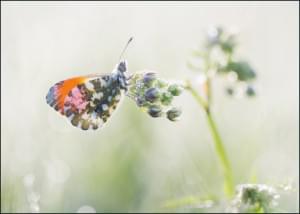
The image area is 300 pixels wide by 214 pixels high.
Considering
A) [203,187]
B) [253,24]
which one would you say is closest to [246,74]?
[203,187]

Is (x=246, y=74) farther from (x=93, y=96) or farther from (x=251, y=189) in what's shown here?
(x=93, y=96)

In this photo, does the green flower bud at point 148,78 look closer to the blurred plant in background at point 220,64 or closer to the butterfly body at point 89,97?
the butterfly body at point 89,97

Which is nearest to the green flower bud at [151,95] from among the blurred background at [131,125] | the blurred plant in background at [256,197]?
the blurred plant in background at [256,197]

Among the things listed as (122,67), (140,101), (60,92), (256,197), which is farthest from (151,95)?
(256,197)

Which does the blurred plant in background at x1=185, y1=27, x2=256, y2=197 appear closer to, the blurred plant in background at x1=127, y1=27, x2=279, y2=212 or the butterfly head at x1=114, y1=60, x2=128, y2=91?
the blurred plant in background at x1=127, y1=27, x2=279, y2=212

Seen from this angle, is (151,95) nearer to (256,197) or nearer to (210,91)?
(256,197)

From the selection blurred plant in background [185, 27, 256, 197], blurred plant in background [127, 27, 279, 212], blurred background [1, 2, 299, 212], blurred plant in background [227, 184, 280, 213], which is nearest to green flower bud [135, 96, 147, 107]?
blurred plant in background [127, 27, 279, 212]

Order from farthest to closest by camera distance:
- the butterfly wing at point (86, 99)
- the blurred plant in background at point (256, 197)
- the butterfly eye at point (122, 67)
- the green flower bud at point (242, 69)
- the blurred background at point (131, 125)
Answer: the blurred background at point (131, 125) < the green flower bud at point (242, 69) < the blurred plant in background at point (256, 197) < the butterfly eye at point (122, 67) < the butterfly wing at point (86, 99)
